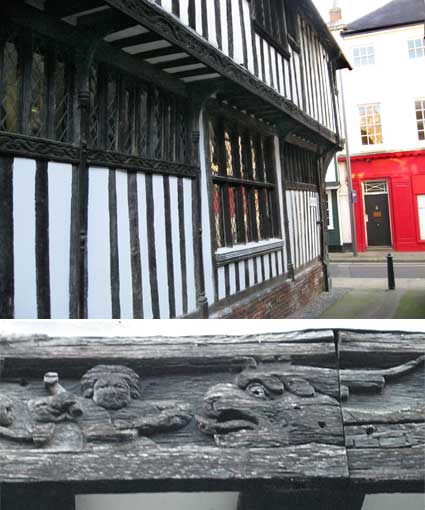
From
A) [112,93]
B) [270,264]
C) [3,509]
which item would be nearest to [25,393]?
[3,509]

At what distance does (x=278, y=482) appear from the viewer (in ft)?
3.84

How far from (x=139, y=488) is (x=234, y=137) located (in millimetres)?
1029

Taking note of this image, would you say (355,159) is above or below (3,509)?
above

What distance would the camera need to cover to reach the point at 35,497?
48.2 inches

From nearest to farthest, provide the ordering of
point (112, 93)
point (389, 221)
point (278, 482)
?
point (389, 221), point (278, 482), point (112, 93)

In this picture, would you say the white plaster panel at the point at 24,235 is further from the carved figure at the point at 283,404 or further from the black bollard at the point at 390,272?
the black bollard at the point at 390,272

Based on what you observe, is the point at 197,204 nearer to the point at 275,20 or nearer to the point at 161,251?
the point at 161,251

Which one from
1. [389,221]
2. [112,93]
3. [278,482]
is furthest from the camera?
[112,93]

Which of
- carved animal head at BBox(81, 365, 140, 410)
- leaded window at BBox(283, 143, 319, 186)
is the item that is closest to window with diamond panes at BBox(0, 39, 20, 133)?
carved animal head at BBox(81, 365, 140, 410)

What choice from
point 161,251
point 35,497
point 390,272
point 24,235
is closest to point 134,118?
point 161,251

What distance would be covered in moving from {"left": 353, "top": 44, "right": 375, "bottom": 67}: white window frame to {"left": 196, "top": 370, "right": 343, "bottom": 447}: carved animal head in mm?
804

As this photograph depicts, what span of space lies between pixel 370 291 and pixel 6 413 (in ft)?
3.19

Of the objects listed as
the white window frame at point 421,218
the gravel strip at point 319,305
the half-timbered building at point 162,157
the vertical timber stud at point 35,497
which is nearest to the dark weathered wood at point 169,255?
the half-timbered building at point 162,157

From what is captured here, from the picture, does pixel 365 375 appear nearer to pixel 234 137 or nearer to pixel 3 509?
pixel 234 137
